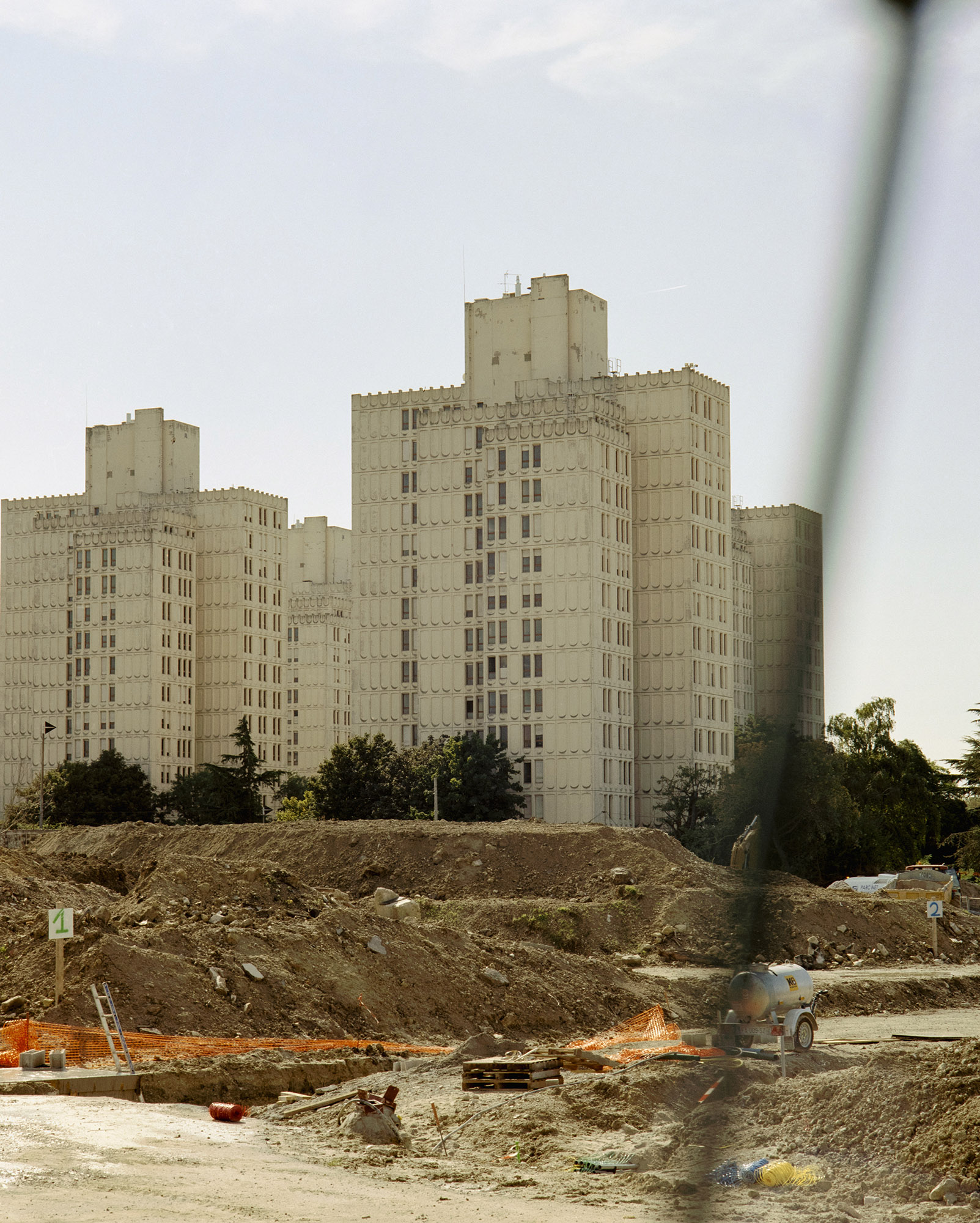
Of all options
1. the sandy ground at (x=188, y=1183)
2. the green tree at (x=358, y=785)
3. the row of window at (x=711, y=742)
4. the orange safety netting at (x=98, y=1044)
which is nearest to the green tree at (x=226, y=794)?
the green tree at (x=358, y=785)

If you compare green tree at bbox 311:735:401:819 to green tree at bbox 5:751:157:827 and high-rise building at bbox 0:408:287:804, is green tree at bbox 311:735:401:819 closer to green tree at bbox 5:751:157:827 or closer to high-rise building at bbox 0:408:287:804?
green tree at bbox 5:751:157:827

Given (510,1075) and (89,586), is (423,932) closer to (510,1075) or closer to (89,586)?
(510,1075)

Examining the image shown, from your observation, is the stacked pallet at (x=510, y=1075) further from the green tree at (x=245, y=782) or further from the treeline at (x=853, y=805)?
the green tree at (x=245, y=782)

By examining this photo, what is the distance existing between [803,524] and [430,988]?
32.2m

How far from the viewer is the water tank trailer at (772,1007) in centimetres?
3541

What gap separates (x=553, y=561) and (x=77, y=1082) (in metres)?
92.1

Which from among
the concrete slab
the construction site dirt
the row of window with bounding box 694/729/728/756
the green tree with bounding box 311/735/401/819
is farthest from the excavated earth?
the row of window with bounding box 694/729/728/756

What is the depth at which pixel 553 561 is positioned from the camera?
395 feet

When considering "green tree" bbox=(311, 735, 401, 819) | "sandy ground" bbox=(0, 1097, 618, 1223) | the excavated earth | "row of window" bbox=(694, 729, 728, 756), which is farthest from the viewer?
"row of window" bbox=(694, 729, 728, 756)

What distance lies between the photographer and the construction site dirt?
72.2 ft

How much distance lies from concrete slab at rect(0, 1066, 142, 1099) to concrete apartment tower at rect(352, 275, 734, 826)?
87622 millimetres

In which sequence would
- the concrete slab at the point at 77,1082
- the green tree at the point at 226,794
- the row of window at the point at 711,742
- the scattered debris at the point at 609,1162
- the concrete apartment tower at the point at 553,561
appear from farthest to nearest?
the green tree at the point at 226,794 → the row of window at the point at 711,742 → the concrete apartment tower at the point at 553,561 → the concrete slab at the point at 77,1082 → the scattered debris at the point at 609,1162

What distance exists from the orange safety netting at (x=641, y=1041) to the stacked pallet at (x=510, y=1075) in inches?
107

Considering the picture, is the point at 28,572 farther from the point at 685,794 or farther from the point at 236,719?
the point at 685,794
